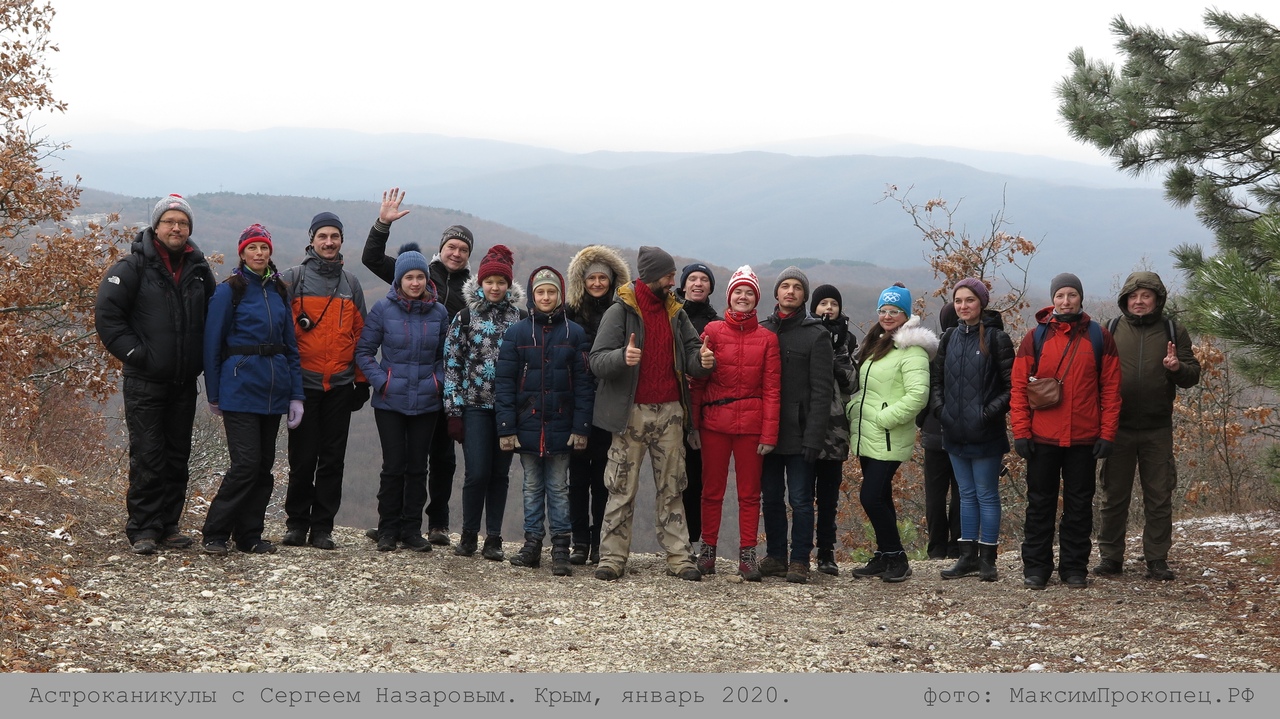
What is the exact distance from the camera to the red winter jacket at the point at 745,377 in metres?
6.52

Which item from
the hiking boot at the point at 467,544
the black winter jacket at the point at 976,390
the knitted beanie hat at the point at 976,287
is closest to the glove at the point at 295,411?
the hiking boot at the point at 467,544

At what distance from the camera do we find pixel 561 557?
22.2ft

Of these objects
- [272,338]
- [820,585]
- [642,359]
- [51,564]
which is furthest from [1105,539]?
[51,564]

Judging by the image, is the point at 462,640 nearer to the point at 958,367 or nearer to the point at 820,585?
the point at 820,585

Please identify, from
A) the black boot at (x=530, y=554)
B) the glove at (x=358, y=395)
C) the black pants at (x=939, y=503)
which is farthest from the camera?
the black pants at (x=939, y=503)

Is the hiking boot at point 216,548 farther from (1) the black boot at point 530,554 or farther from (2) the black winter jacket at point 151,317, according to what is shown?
(1) the black boot at point 530,554

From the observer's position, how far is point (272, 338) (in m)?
6.36

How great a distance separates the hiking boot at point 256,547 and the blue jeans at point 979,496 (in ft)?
16.4

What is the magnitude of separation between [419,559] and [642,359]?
228 cm

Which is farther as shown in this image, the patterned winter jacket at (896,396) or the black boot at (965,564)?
the black boot at (965,564)

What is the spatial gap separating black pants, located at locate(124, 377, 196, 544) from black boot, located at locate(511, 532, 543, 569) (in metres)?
2.39

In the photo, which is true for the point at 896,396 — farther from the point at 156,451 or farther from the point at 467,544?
the point at 156,451

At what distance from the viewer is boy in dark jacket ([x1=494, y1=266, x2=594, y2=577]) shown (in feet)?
21.4

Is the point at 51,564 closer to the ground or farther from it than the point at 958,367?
closer to the ground
